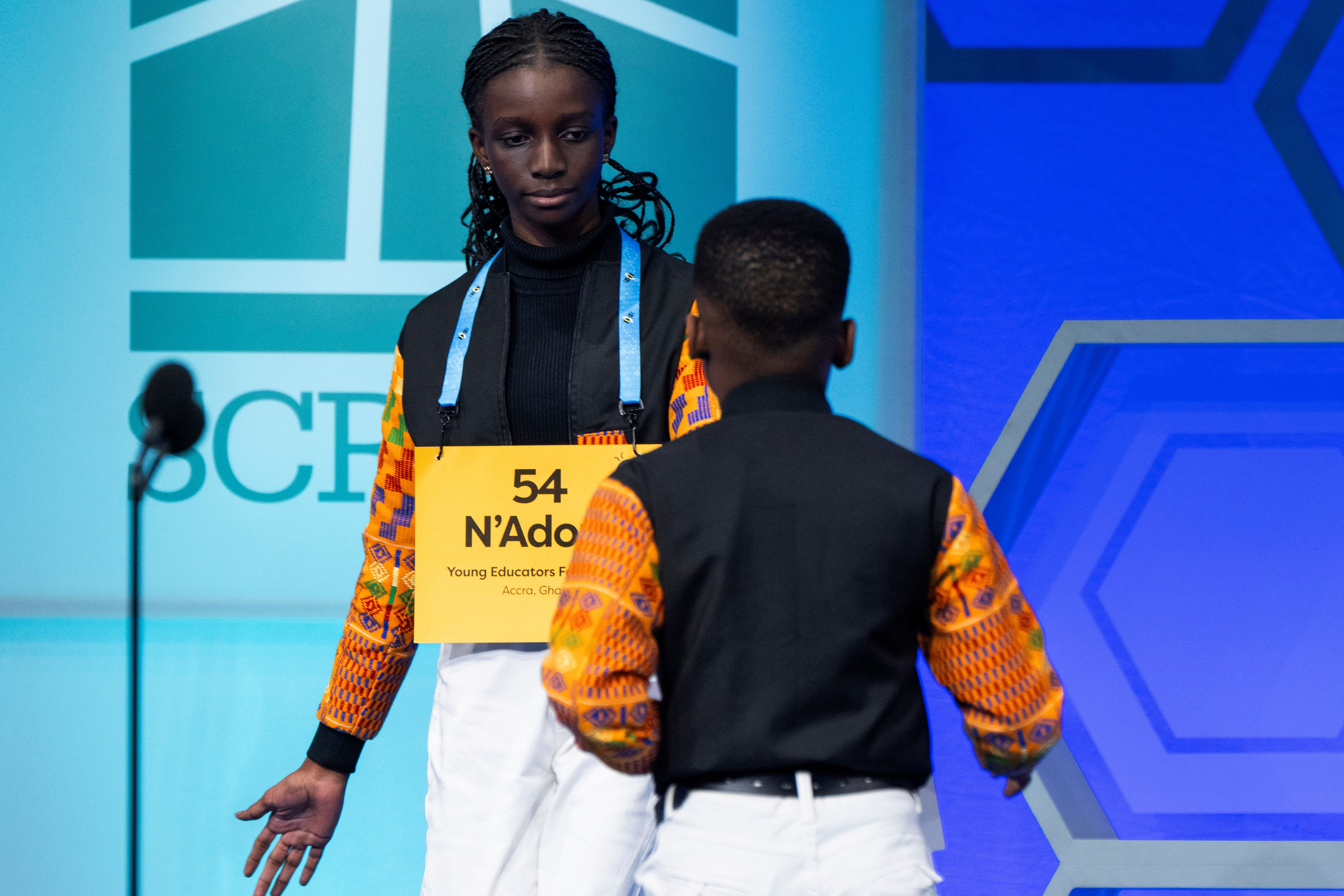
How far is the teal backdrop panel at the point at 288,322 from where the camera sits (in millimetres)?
2225

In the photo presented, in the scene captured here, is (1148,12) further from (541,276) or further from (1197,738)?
(541,276)

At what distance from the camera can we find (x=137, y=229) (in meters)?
2.24

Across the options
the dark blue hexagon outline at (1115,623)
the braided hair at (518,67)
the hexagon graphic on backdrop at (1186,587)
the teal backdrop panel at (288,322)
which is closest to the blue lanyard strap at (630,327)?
the braided hair at (518,67)

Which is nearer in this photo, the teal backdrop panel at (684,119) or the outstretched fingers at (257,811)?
the outstretched fingers at (257,811)

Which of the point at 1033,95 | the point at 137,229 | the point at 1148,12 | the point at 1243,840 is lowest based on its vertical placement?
the point at 1243,840

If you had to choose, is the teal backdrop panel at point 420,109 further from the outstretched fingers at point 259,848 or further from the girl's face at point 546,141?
the outstretched fingers at point 259,848

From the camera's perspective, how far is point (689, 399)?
1219mm

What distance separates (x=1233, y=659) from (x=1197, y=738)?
0.53ft

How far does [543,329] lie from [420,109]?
3.65 feet

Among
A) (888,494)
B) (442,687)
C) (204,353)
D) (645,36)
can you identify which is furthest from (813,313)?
(204,353)

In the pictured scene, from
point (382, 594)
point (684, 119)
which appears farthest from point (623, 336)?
point (684, 119)

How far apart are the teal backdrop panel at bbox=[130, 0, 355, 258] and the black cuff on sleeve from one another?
3.72 feet

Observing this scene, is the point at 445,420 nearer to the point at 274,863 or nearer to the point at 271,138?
the point at 274,863

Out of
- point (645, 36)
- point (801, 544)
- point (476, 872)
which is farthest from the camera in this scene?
point (645, 36)
